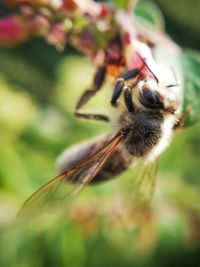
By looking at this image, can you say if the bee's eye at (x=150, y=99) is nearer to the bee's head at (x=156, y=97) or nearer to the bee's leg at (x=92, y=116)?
the bee's head at (x=156, y=97)

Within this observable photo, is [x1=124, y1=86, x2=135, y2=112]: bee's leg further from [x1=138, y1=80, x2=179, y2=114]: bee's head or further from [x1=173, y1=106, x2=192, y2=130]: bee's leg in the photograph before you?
[x1=173, y1=106, x2=192, y2=130]: bee's leg

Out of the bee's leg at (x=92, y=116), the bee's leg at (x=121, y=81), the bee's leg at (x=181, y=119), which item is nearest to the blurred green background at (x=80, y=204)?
the bee's leg at (x=92, y=116)

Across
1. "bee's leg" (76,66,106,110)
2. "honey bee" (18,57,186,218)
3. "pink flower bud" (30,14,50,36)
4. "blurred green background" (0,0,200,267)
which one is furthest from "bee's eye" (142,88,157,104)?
"blurred green background" (0,0,200,267)

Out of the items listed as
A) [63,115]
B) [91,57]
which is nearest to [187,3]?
[63,115]

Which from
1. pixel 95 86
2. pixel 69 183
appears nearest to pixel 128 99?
pixel 95 86

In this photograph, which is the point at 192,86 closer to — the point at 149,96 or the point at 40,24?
the point at 149,96

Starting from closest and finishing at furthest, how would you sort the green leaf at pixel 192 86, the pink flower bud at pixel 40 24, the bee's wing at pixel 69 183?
the bee's wing at pixel 69 183 < the green leaf at pixel 192 86 < the pink flower bud at pixel 40 24

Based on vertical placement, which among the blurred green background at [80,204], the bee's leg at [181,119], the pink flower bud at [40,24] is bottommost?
the blurred green background at [80,204]

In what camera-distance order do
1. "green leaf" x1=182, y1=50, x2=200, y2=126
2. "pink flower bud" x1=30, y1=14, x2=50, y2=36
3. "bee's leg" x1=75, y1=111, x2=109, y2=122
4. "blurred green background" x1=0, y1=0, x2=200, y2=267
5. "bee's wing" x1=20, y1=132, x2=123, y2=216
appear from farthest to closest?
"blurred green background" x1=0, y1=0, x2=200, y2=267 → "bee's leg" x1=75, y1=111, x2=109, y2=122 → "pink flower bud" x1=30, y1=14, x2=50, y2=36 → "green leaf" x1=182, y1=50, x2=200, y2=126 → "bee's wing" x1=20, y1=132, x2=123, y2=216
